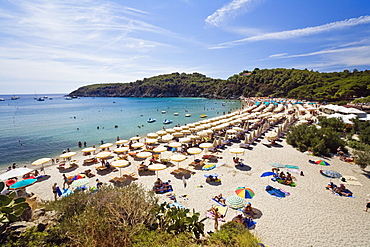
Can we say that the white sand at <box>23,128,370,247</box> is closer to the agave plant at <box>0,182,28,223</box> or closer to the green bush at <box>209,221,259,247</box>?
the green bush at <box>209,221,259,247</box>

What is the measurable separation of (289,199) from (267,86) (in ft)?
315

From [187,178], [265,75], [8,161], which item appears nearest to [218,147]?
[187,178]

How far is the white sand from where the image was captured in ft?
23.7

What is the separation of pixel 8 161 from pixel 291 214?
2734cm

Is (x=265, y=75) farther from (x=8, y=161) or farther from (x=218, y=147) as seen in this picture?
(x=8, y=161)

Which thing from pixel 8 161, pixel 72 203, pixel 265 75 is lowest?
pixel 8 161

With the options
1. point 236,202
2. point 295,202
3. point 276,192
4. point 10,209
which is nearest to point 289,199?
point 295,202

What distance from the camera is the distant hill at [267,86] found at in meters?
47.9

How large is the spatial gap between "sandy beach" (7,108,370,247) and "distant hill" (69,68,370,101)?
145 ft

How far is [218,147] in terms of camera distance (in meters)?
18.3

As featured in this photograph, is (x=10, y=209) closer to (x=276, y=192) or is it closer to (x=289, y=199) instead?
(x=276, y=192)

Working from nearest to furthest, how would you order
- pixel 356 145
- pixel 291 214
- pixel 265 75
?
pixel 291 214 → pixel 356 145 → pixel 265 75

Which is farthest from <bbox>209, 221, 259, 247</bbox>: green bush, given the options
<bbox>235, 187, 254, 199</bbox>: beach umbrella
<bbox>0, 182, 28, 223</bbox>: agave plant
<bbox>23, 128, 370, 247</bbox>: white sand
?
<bbox>0, 182, 28, 223</bbox>: agave plant

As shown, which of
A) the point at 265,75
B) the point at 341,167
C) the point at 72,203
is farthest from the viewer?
the point at 265,75
